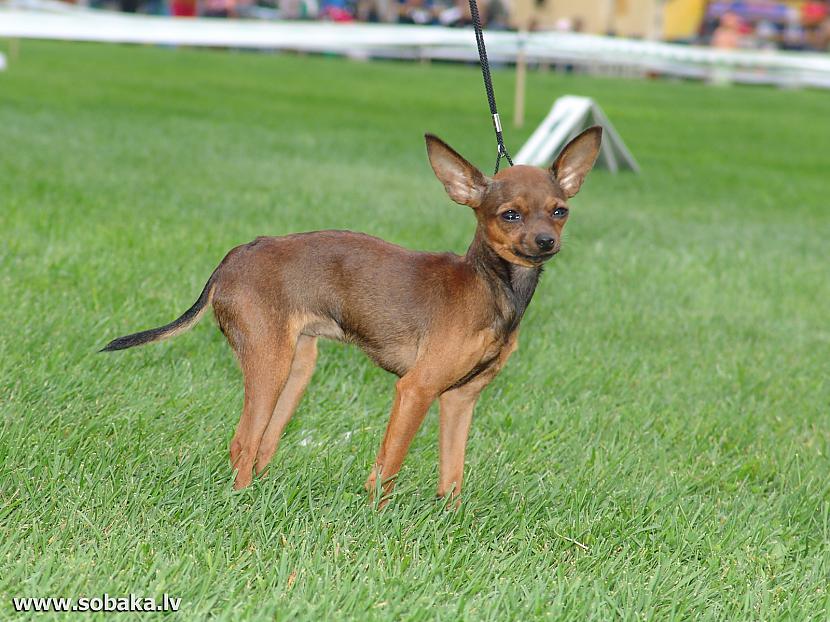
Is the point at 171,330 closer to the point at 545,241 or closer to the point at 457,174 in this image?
the point at 457,174

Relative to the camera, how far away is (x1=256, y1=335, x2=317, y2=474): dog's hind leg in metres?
4.07

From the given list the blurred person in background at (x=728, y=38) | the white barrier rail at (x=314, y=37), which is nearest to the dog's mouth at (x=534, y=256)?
the white barrier rail at (x=314, y=37)

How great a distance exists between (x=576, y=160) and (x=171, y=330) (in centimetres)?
159

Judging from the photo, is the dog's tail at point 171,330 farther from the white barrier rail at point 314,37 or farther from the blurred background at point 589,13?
the blurred background at point 589,13

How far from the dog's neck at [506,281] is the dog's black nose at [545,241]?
23 cm

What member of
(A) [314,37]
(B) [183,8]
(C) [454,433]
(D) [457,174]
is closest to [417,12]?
(B) [183,8]

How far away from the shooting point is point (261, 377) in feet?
12.3

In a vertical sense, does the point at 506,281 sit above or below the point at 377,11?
above

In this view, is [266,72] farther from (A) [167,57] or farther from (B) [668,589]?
(B) [668,589]

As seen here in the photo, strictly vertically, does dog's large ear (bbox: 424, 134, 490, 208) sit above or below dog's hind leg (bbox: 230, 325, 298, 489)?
above

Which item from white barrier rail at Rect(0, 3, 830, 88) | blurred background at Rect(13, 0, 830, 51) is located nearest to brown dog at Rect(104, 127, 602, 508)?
white barrier rail at Rect(0, 3, 830, 88)

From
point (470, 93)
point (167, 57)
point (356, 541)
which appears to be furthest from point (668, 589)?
point (167, 57)

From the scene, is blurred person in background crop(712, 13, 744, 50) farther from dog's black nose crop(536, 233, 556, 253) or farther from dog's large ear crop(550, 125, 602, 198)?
dog's black nose crop(536, 233, 556, 253)

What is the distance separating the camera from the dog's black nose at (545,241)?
3658mm
